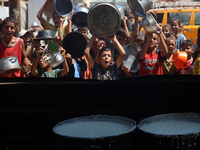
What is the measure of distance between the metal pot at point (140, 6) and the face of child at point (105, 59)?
1.04 metres

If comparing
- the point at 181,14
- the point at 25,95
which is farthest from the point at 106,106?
the point at 181,14

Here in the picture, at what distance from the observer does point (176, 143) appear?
1.24 metres

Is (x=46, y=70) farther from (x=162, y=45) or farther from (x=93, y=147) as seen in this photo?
(x=93, y=147)

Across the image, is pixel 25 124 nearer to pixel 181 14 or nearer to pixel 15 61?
pixel 15 61

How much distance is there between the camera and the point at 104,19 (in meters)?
3.07

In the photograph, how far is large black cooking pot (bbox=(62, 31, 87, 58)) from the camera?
12.1 ft

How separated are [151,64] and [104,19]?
3.07 ft

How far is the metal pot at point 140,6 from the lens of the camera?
12.8ft

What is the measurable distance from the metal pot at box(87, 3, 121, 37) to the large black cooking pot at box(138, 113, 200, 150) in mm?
1689

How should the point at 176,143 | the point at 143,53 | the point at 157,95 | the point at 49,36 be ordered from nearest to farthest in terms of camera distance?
1. the point at 176,143
2. the point at 157,95
3. the point at 143,53
4. the point at 49,36

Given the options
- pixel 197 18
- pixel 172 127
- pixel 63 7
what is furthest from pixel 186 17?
pixel 172 127

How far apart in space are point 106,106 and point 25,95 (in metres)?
0.44

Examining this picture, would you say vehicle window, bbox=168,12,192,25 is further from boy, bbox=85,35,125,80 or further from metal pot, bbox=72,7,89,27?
boy, bbox=85,35,125,80

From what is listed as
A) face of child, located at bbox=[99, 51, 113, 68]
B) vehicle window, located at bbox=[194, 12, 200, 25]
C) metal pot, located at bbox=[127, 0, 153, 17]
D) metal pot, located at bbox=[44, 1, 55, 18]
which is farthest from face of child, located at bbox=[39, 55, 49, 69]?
vehicle window, located at bbox=[194, 12, 200, 25]
